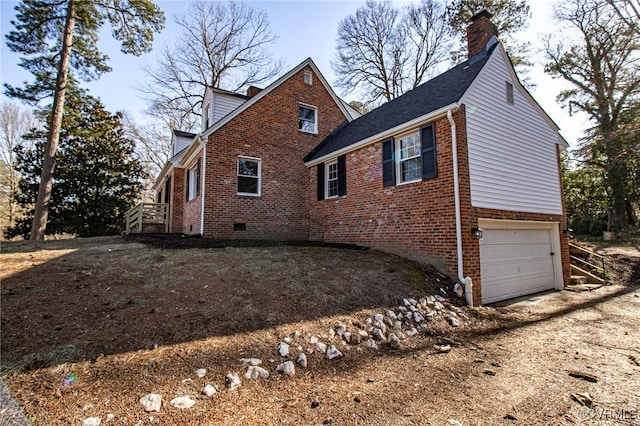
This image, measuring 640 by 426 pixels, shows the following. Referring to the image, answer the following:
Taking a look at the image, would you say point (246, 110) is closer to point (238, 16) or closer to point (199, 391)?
point (199, 391)

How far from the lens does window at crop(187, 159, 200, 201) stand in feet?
35.8

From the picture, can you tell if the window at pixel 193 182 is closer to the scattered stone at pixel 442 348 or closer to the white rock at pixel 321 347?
the white rock at pixel 321 347

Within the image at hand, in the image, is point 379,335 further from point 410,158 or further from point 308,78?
point 308,78

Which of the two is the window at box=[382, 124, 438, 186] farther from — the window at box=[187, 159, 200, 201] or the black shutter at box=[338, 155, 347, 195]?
the window at box=[187, 159, 200, 201]

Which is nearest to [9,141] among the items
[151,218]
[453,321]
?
[151,218]

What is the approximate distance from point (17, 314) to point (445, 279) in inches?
284

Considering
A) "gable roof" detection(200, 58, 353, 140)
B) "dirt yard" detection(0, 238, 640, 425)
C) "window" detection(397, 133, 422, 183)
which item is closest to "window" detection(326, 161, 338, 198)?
"window" detection(397, 133, 422, 183)

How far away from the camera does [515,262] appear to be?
309 inches

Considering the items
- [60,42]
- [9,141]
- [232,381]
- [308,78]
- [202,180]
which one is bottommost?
[232,381]

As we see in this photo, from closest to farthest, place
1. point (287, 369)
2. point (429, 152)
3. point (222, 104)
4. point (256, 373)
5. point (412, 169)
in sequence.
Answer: point (256, 373)
point (287, 369)
point (429, 152)
point (412, 169)
point (222, 104)

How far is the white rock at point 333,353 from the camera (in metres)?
3.67

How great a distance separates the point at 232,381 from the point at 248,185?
8393 millimetres

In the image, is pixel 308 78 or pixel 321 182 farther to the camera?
pixel 308 78

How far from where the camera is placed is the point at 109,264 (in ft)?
19.5
